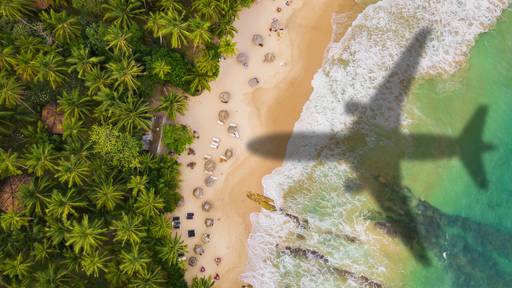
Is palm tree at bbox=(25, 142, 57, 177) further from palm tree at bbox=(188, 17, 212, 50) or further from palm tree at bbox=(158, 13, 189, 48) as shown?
palm tree at bbox=(188, 17, 212, 50)

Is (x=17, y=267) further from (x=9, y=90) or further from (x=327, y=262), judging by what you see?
(x=327, y=262)

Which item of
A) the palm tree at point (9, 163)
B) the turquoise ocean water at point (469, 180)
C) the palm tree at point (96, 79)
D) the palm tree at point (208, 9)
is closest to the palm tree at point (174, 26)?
the palm tree at point (208, 9)

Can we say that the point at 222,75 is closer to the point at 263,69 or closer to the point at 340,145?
the point at 263,69

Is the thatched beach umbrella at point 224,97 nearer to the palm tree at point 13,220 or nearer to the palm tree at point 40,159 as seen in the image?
the palm tree at point 40,159

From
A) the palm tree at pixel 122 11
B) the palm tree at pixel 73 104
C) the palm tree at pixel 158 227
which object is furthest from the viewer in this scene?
the palm tree at pixel 158 227

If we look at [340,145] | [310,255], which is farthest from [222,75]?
[310,255]

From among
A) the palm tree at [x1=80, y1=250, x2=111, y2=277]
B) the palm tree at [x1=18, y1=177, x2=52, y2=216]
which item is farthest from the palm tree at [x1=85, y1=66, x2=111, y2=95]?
the palm tree at [x1=80, y1=250, x2=111, y2=277]

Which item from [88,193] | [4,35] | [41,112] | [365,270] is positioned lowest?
[365,270]
